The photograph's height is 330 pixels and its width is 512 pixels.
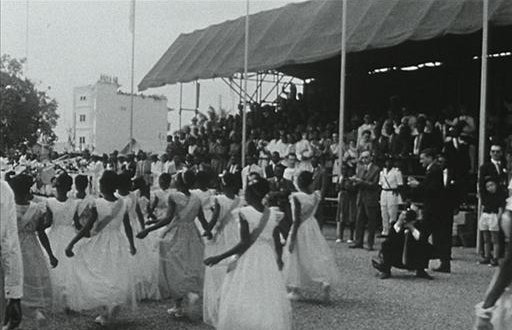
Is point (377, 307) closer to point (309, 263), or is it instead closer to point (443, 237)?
point (309, 263)

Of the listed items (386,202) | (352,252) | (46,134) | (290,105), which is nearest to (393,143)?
(386,202)

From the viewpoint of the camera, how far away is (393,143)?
18969 mm

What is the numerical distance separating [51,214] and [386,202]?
945 centimetres

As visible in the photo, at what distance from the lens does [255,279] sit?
22.0 feet

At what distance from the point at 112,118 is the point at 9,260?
207 ft

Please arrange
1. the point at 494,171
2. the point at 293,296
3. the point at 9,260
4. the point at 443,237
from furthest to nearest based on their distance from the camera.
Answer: the point at 494,171 < the point at 443,237 < the point at 293,296 < the point at 9,260

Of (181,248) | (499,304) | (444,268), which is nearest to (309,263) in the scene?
(181,248)

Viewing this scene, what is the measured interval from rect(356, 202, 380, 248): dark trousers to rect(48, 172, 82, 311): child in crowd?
25.8 feet

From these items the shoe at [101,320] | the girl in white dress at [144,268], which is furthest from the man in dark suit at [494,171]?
the shoe at [101,320]

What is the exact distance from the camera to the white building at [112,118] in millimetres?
66438

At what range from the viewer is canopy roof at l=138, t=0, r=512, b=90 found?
18172 millimetres

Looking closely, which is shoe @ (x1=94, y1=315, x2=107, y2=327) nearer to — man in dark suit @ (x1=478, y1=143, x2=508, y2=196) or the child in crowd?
the child in crowd

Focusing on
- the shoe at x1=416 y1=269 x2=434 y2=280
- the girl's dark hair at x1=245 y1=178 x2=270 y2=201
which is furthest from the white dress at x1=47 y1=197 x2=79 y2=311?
the shoe at x1=416 y1=269 x2=434 y2=280

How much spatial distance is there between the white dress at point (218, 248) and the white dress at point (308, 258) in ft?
3.33
